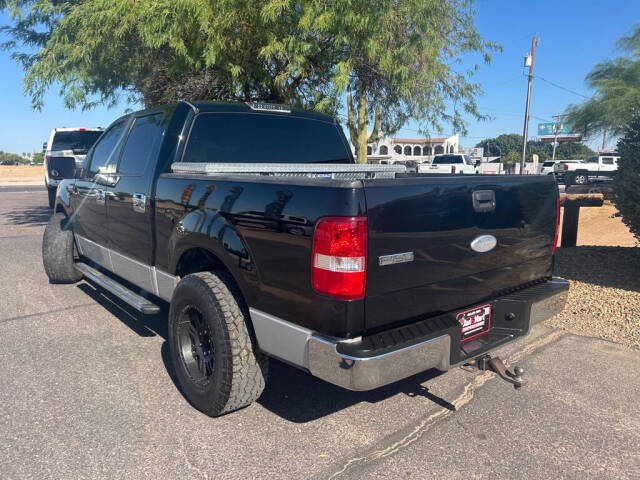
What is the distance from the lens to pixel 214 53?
24.1ft

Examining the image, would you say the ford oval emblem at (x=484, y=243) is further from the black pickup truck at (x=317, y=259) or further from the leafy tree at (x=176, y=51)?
the leafy tree at (x=176, y=51)

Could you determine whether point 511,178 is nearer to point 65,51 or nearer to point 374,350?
point 374,350

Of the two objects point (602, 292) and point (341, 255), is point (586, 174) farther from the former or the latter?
point (341, 255)

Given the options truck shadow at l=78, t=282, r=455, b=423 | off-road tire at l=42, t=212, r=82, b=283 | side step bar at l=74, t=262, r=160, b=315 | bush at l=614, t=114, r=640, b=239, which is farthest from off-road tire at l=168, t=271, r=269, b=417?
bush at l=614, t=114, r=640, b=239

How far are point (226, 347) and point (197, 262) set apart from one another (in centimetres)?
86

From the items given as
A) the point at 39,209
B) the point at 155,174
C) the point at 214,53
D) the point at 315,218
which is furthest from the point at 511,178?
the point at 39,209

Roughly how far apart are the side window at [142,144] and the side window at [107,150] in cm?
28

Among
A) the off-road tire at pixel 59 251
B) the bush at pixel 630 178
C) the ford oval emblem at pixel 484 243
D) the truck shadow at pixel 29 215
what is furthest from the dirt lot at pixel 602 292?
the truck shadow at pixel 29 215

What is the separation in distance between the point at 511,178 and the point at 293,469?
84.0 inches

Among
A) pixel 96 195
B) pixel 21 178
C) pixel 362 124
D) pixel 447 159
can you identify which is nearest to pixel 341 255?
pixel 96 195

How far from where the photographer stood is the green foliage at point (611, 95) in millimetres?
19141

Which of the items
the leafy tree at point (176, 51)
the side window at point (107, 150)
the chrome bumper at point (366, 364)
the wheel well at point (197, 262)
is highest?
the leafy tree at point (176, 51)

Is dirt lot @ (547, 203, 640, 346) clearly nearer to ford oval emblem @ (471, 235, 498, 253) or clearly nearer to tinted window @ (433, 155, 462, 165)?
ford oval emblem @ (471, 235, 498, 253)

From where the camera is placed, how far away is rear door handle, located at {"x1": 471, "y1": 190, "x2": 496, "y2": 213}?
284 centimetres
